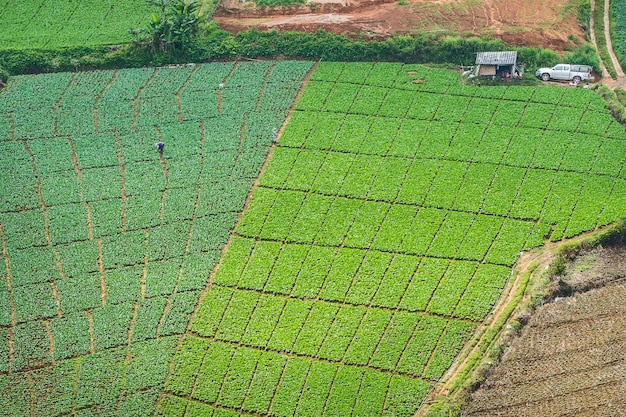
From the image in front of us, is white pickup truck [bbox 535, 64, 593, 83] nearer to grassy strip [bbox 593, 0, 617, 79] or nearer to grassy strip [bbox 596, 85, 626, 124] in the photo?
grassy strip [bbox 596, 85, 626, 124]

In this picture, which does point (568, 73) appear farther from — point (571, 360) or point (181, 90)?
point (181, 90)

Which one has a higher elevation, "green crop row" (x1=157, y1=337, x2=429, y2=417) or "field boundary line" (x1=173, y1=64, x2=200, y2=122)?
"field boundary line" (x1=173, y1=64, x2=200, y2=122)

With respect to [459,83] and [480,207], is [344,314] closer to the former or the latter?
[480,207]

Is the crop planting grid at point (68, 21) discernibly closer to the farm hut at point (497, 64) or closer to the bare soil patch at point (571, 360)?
the farm hut at point (497, 64)

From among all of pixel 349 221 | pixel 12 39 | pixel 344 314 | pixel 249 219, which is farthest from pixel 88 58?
pixel 344 314

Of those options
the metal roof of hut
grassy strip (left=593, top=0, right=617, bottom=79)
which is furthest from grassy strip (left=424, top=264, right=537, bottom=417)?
grassy strip (left=593, top=0, right=617, bottom=79)

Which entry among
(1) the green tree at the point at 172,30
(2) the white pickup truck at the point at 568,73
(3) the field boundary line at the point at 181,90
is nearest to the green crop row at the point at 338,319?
(3) the field boundary line at the point at 181,90
